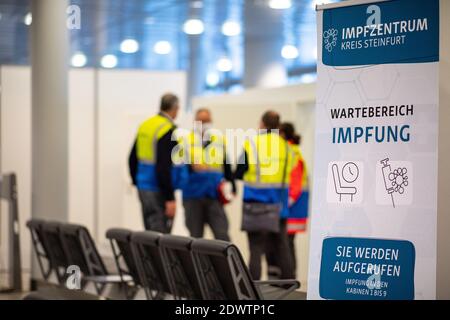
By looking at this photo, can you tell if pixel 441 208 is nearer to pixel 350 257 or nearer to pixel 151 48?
pixel 350 257

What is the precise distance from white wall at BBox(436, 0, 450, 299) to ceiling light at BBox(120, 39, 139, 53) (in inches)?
552

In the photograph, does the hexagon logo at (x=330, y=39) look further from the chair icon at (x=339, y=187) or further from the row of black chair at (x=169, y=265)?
the row of black chair at (x=169, y=265)

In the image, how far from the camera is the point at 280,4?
1370 cm

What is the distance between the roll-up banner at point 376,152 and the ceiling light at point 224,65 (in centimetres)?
1750

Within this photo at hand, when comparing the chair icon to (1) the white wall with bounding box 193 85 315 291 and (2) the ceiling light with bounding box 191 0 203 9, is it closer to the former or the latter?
(1) the white wall with bounding box 193 85 315 291

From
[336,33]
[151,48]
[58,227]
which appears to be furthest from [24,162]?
[151,48]

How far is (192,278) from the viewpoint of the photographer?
628 centimetres

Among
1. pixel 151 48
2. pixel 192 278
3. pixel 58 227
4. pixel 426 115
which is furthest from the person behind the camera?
pixel 151 48

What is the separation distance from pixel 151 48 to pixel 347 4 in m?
14.9

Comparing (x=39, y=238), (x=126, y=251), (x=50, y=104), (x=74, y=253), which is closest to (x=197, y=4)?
(x=50, y=104)

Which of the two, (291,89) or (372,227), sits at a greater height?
(291,89)

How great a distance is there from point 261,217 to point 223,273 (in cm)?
280

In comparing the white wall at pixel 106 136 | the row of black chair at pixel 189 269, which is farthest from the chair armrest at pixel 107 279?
the white wall at pixel 106 136

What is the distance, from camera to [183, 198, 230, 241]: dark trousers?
905cm
